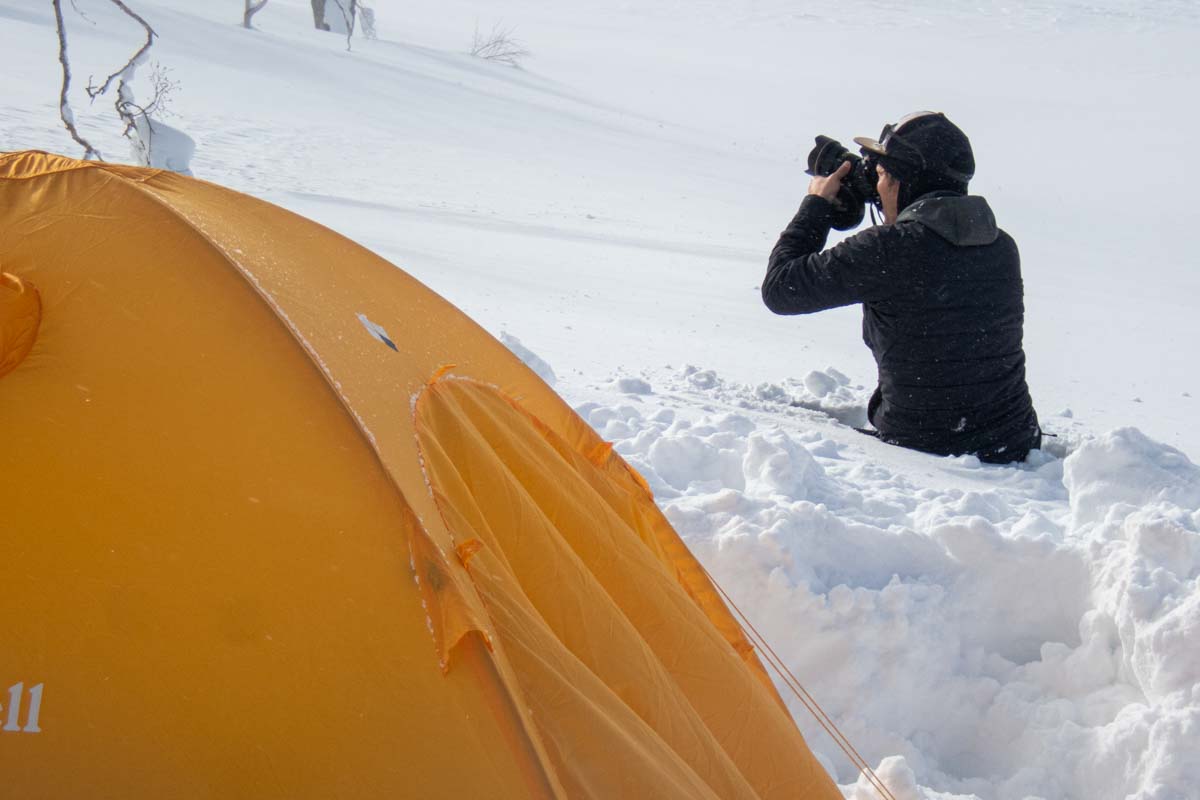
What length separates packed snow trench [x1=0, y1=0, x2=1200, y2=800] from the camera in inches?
102

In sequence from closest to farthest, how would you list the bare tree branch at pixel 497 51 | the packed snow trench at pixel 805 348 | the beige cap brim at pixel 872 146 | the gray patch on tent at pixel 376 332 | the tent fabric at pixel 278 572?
1. the tent fabric at pixel 278 572
2. the gray patch on tent at pixel 376 332
3. the packed snow trench at pixel 805 348
4. the beige cap brim at pixel 872 146
5. the bare tree branch at pixel 497 51

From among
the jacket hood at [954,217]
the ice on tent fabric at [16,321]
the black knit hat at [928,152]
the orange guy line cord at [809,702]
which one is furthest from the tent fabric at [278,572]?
the black knit hat at [928,152]

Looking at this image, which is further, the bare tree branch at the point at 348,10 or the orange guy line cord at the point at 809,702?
the bare tree branch at the point at 348,10

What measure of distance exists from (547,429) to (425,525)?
70 cm

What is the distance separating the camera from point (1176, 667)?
245 centimetres

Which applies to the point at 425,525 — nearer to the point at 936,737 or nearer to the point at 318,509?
the point at 318,509

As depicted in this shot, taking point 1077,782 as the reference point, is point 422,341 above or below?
above

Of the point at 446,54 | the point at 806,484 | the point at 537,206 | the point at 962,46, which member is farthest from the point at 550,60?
the point at 806,484

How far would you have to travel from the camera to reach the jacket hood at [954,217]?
348 cm

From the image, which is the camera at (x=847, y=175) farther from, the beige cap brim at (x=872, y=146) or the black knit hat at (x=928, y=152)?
the black knit hat at (x=928, y=152)

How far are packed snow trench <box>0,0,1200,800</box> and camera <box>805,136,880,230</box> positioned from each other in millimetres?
798

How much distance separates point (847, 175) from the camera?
150 inches

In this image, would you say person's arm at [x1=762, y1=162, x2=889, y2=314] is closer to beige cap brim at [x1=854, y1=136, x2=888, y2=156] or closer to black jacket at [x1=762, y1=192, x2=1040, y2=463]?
black jacket at [x1=762, y1=192, x2=1040, y2=463]

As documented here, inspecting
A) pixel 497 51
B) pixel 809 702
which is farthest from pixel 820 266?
pixel 497 51
